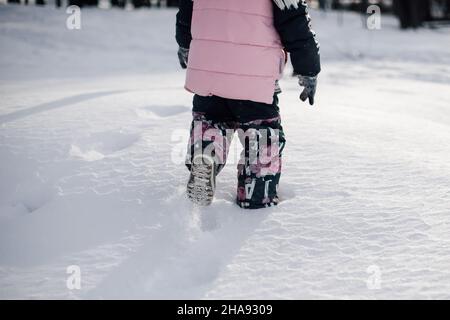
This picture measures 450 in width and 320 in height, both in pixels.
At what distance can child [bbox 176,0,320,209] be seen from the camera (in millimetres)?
A: 1790

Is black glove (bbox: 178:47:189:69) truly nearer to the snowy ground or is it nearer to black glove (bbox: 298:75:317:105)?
the snowy ground

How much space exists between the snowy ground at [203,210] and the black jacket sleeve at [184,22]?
0.60m

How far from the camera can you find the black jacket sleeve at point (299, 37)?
177cm

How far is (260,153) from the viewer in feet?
6.40

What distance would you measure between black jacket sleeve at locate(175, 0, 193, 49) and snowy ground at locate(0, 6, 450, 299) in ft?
1.98

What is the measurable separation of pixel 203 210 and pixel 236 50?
72cm

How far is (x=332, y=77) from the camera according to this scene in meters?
5.71

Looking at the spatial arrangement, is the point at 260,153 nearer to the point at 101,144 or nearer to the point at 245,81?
the point at 245,81

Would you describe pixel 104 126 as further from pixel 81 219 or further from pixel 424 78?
pixel 424 78

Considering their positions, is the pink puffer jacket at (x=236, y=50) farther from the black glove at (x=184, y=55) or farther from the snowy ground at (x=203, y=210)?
the snowy ground at (x=203, y=210)
